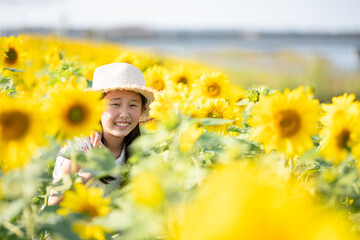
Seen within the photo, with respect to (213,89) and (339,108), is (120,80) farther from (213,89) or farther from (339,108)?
(339,108)

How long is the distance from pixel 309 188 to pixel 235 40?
838 inches

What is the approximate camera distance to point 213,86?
2227mm

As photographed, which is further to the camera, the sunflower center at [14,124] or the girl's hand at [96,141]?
the girl's hand at [96,141]

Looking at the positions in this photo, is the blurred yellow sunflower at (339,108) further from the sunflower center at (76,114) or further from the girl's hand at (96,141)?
the girl's hand at (96,141)

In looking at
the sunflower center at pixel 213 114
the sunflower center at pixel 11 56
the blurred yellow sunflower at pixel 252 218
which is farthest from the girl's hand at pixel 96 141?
the blurred yellow sunflower at pixel 252 218

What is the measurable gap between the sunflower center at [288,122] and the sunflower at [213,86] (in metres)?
1.16

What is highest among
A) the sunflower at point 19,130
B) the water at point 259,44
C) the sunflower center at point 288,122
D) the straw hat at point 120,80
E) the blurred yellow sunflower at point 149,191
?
the water at point 259,44

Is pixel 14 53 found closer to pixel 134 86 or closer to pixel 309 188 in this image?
pixel 134 86

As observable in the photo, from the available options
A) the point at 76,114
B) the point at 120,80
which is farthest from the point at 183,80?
the point at 76,114

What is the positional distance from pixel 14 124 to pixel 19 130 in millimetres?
19

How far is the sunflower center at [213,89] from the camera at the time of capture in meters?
2.21

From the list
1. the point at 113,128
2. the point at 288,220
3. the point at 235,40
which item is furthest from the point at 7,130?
the point at 235,40

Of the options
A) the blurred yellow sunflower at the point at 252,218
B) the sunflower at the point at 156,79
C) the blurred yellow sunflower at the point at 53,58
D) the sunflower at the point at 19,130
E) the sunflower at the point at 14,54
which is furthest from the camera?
the blurred yellow sunflower at the point at 53,58

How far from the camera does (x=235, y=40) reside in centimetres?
2152
